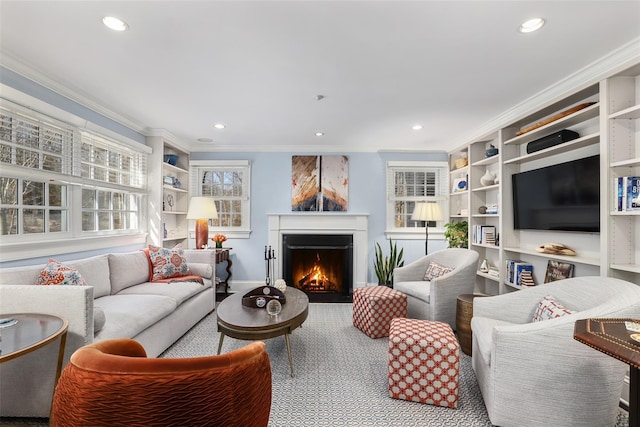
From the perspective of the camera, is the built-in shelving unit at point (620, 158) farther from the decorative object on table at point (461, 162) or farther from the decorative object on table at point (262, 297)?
the decorative object on table at point (262, 297)

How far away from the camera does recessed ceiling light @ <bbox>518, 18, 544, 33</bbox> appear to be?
170cm

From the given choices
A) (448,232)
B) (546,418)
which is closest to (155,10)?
(546,418)

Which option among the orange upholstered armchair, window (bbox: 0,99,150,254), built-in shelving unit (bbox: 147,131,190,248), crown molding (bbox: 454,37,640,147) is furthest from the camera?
built-in shelving unit (bbox: 147,131,190,248)

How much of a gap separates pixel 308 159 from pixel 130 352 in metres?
3.85

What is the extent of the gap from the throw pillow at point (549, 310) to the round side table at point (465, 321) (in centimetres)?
58

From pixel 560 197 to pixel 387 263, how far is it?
2.36 m

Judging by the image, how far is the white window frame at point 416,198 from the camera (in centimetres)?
466

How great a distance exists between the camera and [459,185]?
4352 mm

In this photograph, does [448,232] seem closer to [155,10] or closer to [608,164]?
[608,164]

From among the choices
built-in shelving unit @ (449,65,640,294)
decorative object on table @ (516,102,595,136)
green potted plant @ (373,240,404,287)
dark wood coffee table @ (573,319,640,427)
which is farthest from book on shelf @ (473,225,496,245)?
dark wood coffee table @ (573,319,640,427)

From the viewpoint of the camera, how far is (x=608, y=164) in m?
2.16

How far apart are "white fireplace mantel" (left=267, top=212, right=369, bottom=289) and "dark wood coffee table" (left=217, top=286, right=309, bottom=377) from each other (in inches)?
78.0

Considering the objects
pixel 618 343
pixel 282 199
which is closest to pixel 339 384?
pixel 618 343

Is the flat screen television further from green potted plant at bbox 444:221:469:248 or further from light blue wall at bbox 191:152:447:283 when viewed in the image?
light blue wall at bbox 191:152:447:283
